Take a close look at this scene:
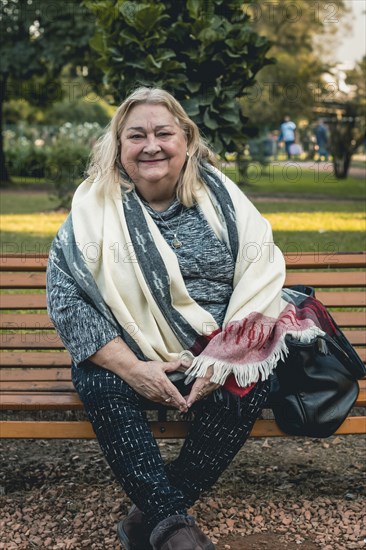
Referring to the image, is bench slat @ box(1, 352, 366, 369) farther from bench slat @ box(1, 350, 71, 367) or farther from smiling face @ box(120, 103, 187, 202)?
smiling face @ box(120, 103, 187, 202)

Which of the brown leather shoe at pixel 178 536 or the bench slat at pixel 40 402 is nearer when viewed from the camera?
the brown leather shoe at pixel 178 536

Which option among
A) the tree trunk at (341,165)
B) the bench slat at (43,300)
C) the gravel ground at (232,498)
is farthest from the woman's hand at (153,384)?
the tree trunk at (341,165)

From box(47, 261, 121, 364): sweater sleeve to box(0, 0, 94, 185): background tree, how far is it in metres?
16.7

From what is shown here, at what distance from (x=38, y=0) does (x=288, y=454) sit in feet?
64.7

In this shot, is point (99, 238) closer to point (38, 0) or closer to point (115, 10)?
point (115, 10)

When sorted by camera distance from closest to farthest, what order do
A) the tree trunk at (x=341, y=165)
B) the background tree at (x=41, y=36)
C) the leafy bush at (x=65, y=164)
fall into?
the leafy bush at (x=65, y=164) < the background tree at (x=41, y=36) < the tree trunk at (x=341, y=165)

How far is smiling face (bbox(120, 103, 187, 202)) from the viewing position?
3.42m

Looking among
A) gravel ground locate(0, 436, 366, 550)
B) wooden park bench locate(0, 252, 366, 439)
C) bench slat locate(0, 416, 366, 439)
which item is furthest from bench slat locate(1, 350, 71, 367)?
bench slat locate(0, 416, 366, 439)

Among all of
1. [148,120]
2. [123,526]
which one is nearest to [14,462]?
[123,526]

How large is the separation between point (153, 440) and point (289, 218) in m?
10.2

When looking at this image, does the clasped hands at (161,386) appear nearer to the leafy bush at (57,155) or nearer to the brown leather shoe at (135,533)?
the brown leather shoe at (135,533)

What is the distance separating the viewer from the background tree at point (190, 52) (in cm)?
525

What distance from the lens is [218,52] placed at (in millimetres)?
5348

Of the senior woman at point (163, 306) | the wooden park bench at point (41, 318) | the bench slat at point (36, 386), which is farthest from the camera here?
the wooden park bench at point (41, 318)
